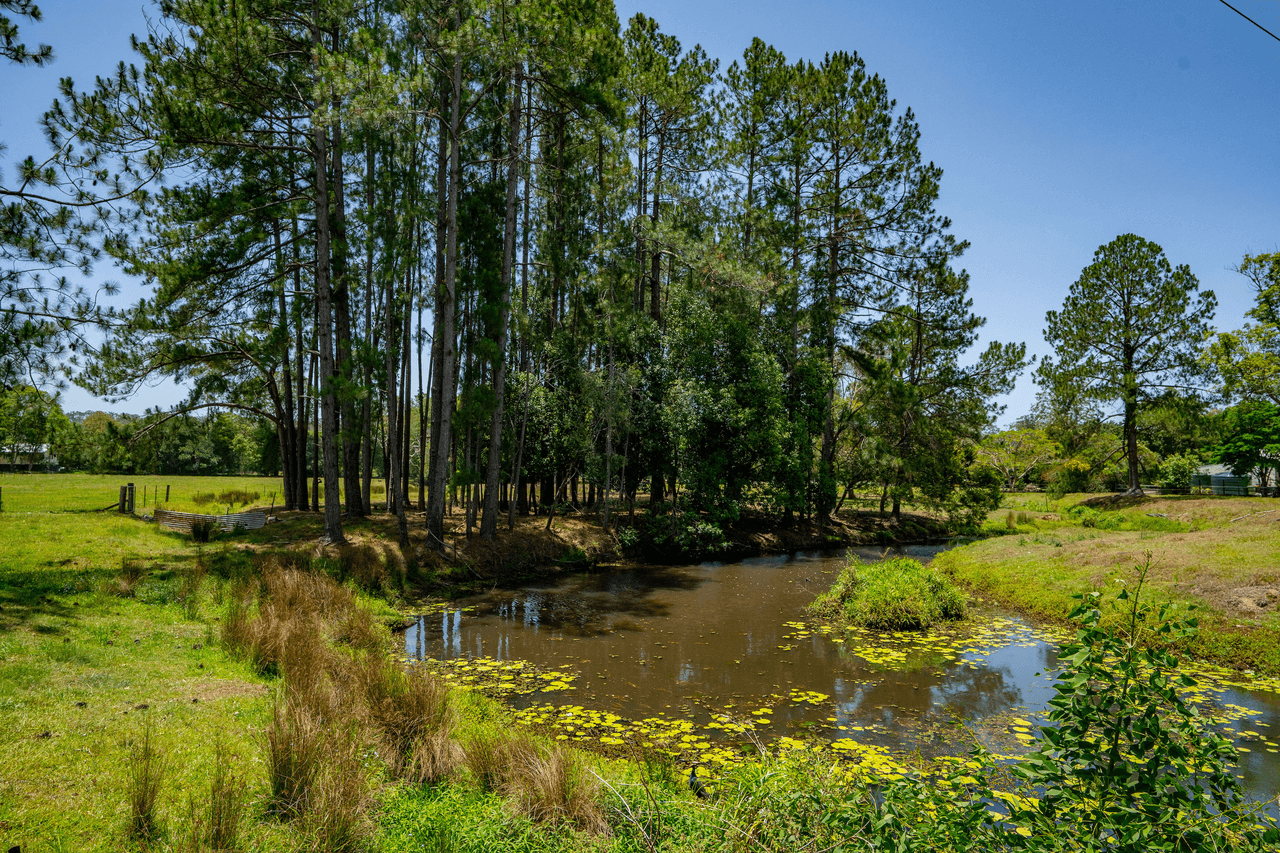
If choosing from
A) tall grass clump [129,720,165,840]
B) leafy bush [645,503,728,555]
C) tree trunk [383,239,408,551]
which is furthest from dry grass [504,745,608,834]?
leafy bush [645,503,728,555]

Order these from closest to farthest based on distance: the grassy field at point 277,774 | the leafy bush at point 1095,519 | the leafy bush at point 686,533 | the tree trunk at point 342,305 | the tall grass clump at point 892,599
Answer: the grassy field at point 277,774, the tall grass clump at point 892,599, the tree trunk at point 342,305, the leafy bush at point 686,533, the leafy bush at point 1095,519

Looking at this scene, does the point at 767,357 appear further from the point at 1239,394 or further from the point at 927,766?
the point at 1239,394

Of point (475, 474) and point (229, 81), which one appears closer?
point (229, 81)

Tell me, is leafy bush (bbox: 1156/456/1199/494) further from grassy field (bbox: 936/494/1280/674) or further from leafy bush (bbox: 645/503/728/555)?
leafy bush (bbox: 645/503/728/555)

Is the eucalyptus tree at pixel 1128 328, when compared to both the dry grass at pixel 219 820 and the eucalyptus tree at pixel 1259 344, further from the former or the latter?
the dry grass at pixel 219 820

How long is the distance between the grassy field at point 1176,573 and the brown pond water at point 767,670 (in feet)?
3.01

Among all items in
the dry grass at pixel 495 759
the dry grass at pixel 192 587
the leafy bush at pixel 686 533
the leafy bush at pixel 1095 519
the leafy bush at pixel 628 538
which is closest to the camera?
the dry grass at pixel 495 759

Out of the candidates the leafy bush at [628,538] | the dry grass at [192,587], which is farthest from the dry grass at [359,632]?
the leafy bush at [628,538]

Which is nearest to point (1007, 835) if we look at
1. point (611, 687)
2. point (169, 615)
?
point (611, 687)

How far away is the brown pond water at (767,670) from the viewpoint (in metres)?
6.54

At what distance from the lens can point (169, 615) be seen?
27.6 feet

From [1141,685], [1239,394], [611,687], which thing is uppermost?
[1239,394]

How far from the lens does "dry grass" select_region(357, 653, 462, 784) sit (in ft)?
15.8

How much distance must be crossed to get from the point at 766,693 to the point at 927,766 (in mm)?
2483
